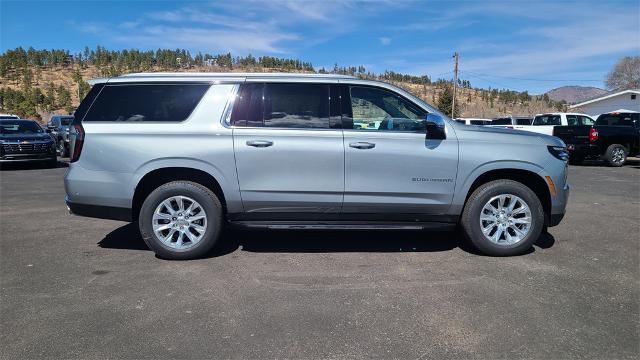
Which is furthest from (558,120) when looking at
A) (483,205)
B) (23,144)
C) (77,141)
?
(23,144)

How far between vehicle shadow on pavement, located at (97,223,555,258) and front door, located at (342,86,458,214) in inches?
26.1

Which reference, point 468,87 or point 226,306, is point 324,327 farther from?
point 468,87

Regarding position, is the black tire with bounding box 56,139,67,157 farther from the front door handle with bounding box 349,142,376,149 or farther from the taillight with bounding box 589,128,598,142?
the taillight with bounding box 589,128,598,142

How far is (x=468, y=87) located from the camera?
76750mm

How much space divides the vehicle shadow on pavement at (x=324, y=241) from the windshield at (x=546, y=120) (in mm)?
16477

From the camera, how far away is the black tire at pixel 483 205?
16.3ft

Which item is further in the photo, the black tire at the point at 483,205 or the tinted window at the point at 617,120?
the tinted window at the point at 617,120

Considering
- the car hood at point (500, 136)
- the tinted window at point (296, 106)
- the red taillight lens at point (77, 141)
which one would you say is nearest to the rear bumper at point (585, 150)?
the car hood at point (500, 136)

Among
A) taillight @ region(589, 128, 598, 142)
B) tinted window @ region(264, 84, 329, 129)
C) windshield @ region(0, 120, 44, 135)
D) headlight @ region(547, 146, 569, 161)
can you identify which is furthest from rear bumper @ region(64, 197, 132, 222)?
taillight @ region(589, 128, 598, 142)

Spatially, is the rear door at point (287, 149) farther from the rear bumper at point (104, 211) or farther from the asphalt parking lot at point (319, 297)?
the rear bumper at point (104, 211)

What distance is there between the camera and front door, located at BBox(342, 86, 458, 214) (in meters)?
4.82

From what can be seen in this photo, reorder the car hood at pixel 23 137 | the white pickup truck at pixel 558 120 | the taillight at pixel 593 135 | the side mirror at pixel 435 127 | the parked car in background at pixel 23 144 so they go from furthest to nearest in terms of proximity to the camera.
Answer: the white pickup truck at pixel 558 120
the taillight at pixel 593 135
the car hood at pixel 23 137
the parked car in background at pixel 23 144
the side mirror at pixel 435 127

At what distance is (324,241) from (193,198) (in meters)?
1.73

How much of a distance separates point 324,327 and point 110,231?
13.4 feet
